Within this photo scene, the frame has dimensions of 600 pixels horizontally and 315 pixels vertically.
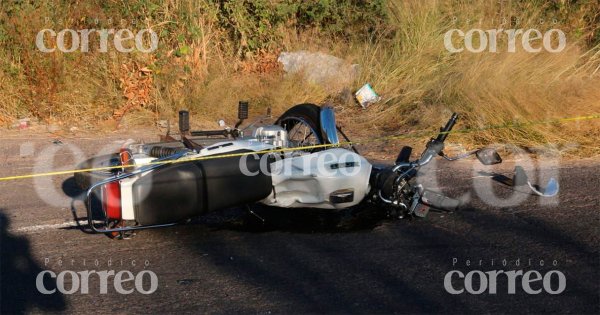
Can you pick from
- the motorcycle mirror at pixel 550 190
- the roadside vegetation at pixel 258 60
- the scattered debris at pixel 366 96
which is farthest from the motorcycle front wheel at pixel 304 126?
the scattered debris at pixel 366 96

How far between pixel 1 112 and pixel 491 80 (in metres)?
6.85

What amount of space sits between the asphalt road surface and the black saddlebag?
0.37 metres

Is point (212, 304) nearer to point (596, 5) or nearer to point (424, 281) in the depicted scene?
point (424, 281)

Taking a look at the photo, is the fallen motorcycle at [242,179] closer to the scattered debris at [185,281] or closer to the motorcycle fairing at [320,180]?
the motorcycle fairing at [320,180]

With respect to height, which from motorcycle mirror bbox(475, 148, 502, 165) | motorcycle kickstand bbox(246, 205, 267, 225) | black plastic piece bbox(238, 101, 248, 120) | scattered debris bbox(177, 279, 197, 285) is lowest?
scattered debris bbox(177, 279, 197, 285)

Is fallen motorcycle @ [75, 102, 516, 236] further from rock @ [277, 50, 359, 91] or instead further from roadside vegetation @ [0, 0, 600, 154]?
rock @ [277, 50, 359, 91]

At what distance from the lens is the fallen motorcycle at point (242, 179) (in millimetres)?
5625

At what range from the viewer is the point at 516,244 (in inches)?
231

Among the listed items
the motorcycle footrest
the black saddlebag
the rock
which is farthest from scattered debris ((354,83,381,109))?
the black saddlebag

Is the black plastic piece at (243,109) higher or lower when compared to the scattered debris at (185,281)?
higher

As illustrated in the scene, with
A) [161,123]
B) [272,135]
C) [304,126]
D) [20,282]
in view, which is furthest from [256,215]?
[161,123]

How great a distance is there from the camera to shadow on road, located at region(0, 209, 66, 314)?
4.95m

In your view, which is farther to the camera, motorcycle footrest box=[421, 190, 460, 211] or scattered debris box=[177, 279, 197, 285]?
motorcycle footrest box=[421, 190, 460, 211]

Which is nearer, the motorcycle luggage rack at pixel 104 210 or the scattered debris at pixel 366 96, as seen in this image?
the motorcycle luggage rack at pixel 104 210
